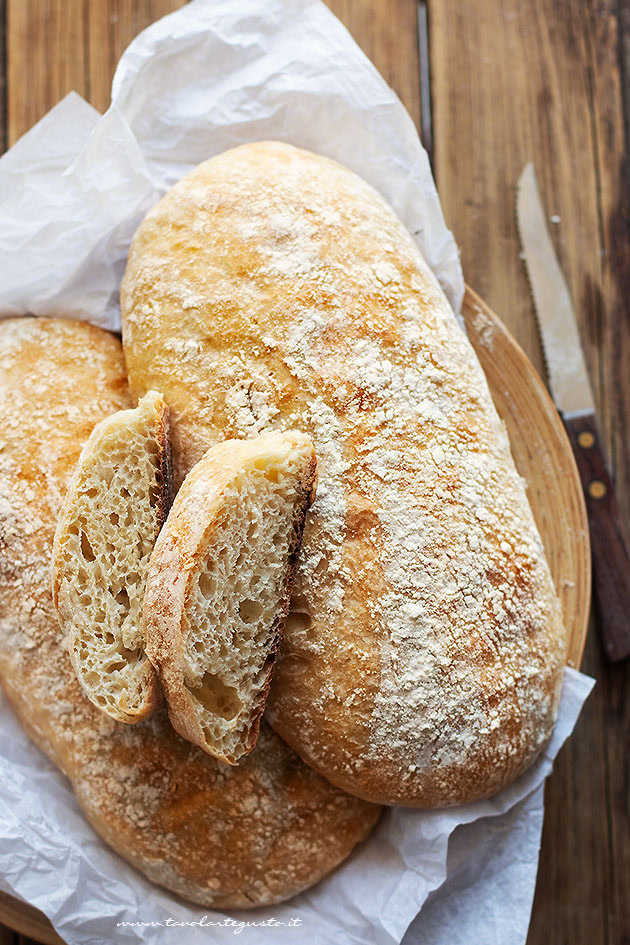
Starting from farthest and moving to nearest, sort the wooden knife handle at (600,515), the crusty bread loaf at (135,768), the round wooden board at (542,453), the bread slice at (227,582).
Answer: the wooden knife handle at (600,515)
the round wooden board at (542,453)
the crusty bread loaf at (135,768)
the bread slice at (227,582)

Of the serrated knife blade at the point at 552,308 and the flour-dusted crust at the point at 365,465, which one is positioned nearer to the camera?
the flour-dusted crust at the point at 365,465

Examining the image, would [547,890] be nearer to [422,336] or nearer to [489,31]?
[422,336]

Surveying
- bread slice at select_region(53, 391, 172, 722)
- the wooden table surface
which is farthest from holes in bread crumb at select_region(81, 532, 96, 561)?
the wooden table surface

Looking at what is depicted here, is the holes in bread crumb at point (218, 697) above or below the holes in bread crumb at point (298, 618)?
below

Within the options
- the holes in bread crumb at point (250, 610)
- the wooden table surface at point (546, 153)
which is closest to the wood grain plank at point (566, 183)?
the wooden table surface at point (546, 153)

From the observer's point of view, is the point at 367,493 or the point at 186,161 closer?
the point at 367,493

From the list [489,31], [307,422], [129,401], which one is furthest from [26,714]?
[489,31]

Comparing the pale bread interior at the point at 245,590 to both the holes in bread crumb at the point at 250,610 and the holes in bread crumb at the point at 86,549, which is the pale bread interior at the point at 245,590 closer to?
the holes in bread crumb at the point at 250,610

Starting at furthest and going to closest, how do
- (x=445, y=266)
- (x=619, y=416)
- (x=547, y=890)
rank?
(x=619, y=416) < (x=547, y=890) < (x=445, y=266)
